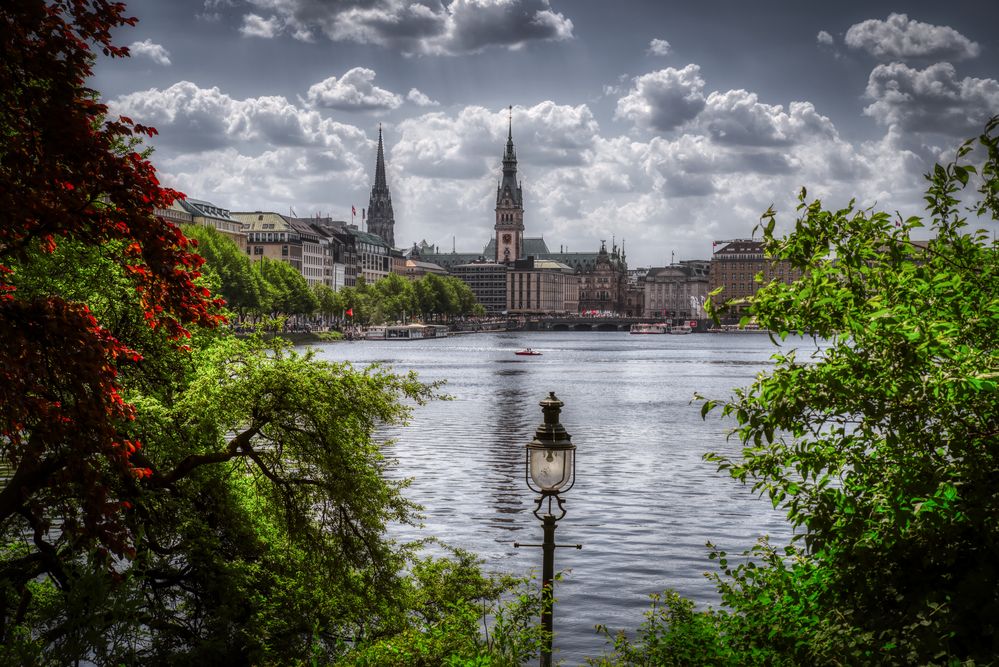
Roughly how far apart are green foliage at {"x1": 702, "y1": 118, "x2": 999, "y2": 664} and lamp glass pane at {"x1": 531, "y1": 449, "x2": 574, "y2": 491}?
189 cm

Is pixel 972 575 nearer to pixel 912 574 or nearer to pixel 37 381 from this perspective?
pixel 912 574

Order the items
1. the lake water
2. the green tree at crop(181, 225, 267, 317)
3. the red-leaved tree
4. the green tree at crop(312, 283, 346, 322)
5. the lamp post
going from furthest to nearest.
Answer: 1. the green tree at crop(312, 283, 346, 322)
2. the green tree at crop(181, 225, 267, 317)
3. the lake water
4. the lamp post
5. the red-leaved tree

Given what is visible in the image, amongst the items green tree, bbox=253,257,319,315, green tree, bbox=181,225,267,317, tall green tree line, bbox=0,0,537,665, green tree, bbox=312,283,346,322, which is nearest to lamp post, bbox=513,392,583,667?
tall green tree line, bbox=0,0,537,665

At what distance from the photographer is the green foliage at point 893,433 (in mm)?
9344

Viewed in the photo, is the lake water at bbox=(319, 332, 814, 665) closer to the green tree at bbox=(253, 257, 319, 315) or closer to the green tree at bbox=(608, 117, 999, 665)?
the green tree at bbox=(608, 117, 999, 665)

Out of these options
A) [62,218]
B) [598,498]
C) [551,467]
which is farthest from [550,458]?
[598,498]

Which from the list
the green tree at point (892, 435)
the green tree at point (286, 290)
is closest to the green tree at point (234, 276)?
the green tree at point (286, 290)

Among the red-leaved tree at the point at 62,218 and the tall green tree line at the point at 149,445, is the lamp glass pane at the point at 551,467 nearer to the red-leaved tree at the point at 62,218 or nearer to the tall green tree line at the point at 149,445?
the tall green tree line at the point at 149,445

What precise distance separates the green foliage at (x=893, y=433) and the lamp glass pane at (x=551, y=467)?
189cm

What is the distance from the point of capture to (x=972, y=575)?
30.6 ft

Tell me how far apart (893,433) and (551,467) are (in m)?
3.83

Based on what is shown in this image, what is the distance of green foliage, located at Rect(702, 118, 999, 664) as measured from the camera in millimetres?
9344

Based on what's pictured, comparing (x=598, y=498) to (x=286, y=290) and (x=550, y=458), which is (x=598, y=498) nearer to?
(x=550, y=458)

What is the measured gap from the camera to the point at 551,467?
12305mm
